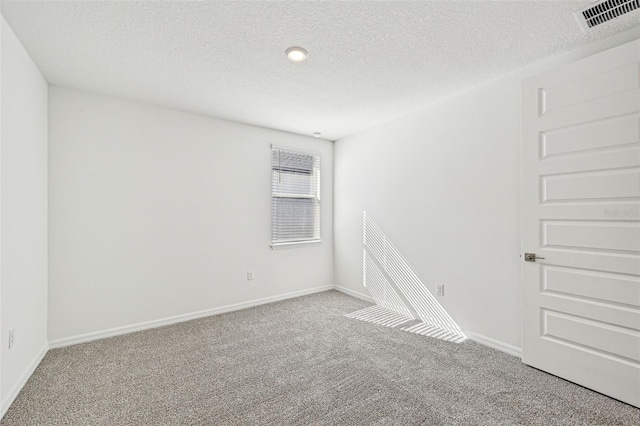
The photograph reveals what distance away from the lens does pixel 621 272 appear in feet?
6.29

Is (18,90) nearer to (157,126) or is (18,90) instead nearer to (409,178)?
(157,126)

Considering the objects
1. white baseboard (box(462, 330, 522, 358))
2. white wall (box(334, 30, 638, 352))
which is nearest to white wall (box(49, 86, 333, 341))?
white wall (box(334, 30, 638, 352))

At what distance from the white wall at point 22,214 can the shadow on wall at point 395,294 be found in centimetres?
291

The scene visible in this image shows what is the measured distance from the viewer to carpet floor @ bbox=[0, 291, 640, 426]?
1.78 metres

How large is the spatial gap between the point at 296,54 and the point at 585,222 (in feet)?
7.90

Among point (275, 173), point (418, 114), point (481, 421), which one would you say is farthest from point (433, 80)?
point (481, 421)

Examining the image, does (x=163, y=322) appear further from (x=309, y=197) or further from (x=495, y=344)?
(x=495, y=344)

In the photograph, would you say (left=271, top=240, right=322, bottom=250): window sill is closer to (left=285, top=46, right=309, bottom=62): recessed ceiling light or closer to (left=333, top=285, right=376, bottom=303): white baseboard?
(left=333, top=285, right=376, bottom=303): white baseboard

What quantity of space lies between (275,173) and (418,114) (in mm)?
2028

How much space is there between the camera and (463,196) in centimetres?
296

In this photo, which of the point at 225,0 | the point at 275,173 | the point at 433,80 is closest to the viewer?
the point at 225,0

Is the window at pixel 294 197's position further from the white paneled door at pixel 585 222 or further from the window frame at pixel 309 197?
the white paneled door at pixel 585 222

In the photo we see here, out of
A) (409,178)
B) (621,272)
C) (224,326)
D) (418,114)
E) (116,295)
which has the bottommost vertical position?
(224,326)

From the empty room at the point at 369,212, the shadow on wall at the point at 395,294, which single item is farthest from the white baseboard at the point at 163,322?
the shadow on wall at the point at 395,294
